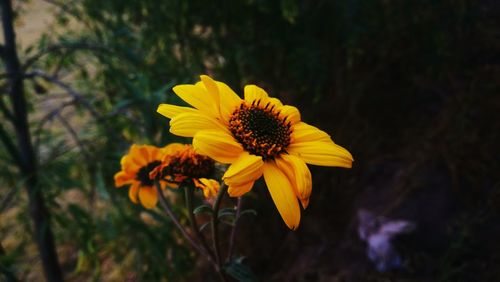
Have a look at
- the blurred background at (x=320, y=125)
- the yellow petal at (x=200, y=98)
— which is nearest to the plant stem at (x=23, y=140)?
the blurred background at (x=320, y=125)

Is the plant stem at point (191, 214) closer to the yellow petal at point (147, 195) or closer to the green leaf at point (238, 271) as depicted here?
the green leaf at point (238, 271)

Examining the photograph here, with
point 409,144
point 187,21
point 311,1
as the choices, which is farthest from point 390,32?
point 187,21

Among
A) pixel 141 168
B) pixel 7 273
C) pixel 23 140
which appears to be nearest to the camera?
pixel 141 168

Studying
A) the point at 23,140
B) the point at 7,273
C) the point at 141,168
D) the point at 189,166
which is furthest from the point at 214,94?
the point at 23,140

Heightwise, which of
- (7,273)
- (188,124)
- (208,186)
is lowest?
(7,273)

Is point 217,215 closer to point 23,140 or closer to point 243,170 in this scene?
point 243,170

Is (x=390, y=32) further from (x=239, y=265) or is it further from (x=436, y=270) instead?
(x=239, y=265)
